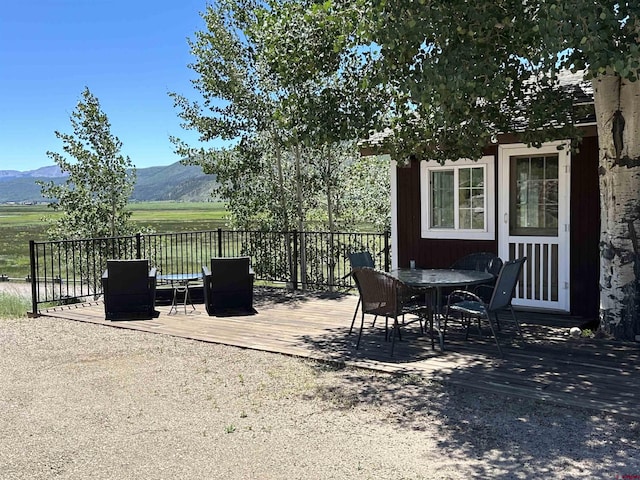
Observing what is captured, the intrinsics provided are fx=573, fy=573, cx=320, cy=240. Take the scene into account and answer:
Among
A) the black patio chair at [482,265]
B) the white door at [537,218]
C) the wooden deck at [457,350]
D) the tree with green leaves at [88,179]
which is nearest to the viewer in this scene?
the wooden deck at [457,350]

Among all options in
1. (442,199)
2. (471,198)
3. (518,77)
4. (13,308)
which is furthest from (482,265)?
Answer: (13,308)

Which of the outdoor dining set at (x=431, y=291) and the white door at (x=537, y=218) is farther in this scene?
the white door at (x=537, y=218)

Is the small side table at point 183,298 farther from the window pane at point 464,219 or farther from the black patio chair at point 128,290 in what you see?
the window pane at point 464,219

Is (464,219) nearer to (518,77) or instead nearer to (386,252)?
(386,252)

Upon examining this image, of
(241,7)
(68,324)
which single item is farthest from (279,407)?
(241,7)

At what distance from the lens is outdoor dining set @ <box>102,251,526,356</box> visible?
5.22 meters

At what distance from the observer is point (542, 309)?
711 cm

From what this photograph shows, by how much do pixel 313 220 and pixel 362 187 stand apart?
1.50 meters

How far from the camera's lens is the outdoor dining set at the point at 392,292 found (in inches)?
206

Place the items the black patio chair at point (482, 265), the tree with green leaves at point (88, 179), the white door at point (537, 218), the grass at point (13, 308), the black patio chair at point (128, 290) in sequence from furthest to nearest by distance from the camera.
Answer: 1. the tree with green leaves at point (88, 179)
2. the grass at point (13, 308)
3. the black patio chair at point (128, 290)
4. the white door at point (537, 218)
5. the black patio chair at point (482, 265)

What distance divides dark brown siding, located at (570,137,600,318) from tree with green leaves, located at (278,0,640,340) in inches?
19.3

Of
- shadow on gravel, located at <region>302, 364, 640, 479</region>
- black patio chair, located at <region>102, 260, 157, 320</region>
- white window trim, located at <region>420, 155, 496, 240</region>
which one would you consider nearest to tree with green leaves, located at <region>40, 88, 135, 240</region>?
black patio chair, located at <region>102, 260, 157, 320</region>

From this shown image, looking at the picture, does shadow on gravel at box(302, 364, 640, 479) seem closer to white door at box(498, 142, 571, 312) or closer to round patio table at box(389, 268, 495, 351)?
round patio table at box(389, 268, 495, 351)

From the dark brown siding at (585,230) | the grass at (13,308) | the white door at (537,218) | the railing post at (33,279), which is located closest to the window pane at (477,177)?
the white door at (537,218)
